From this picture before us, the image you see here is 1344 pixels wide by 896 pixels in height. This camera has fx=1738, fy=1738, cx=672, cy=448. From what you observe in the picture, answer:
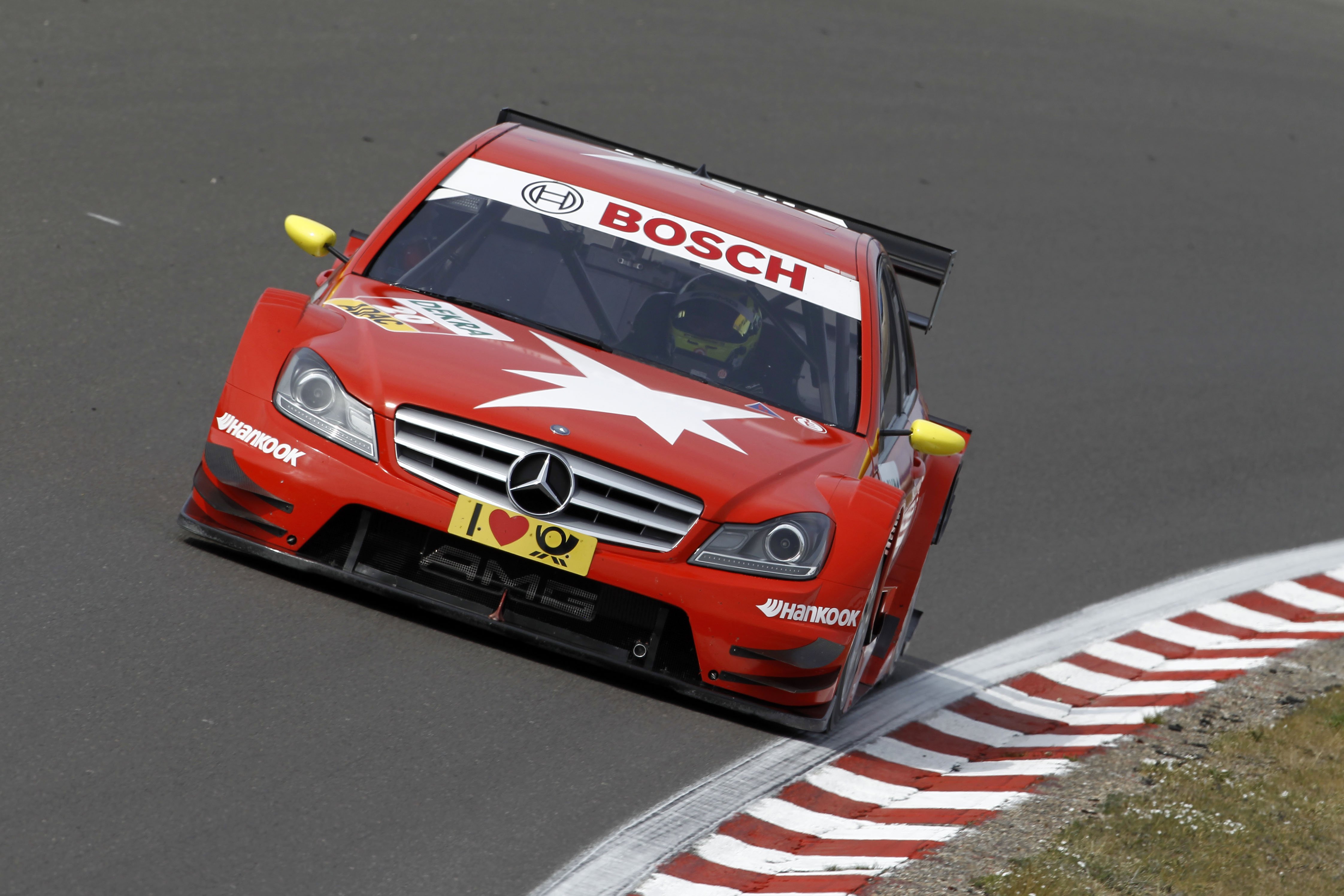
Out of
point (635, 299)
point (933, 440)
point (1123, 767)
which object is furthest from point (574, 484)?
point (1123, 767)

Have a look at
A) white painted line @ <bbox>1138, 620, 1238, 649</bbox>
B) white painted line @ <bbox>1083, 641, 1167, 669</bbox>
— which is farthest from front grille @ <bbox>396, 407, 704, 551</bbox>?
white painted line @ <bbox>1138, 620, 1238, 649</bbox>

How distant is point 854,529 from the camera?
5484 mm

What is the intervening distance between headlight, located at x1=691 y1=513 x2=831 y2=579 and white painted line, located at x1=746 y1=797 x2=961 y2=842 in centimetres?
70

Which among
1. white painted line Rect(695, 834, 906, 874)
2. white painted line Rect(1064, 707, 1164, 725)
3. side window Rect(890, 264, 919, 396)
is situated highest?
side window Rect(890, 264, 919, 396)

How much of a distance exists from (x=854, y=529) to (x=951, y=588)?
124 inches

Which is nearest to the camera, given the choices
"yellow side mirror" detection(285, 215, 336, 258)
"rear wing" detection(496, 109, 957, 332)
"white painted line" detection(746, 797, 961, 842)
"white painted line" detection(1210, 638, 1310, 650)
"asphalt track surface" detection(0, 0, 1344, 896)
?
"asphalt track surface" detection(0, 0, 1344, 896)

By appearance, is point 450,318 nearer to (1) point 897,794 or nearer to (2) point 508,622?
(2) point 508,622

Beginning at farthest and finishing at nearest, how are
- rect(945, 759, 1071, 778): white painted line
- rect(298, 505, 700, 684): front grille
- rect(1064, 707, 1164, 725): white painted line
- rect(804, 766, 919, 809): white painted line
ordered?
1. rect(1064, 707, 1164, 725): white painted line
2. rect(945, 759, 1071, 778): white painted line
3. rect(804, 766, 919, 809): white painted line
4. rect(298, 505, 700, 684): front grille

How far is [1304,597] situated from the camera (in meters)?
9.42

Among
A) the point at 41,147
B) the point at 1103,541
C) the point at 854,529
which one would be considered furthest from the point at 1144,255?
the point at 854,529

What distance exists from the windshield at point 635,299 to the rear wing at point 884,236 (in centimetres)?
106

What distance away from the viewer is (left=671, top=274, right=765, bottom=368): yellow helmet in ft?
20.3

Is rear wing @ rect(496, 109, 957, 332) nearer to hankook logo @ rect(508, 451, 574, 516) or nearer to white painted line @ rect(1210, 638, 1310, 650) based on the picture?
white painted line @ rect(1210, 638, 1310, 650)

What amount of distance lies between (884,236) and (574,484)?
112 inches
